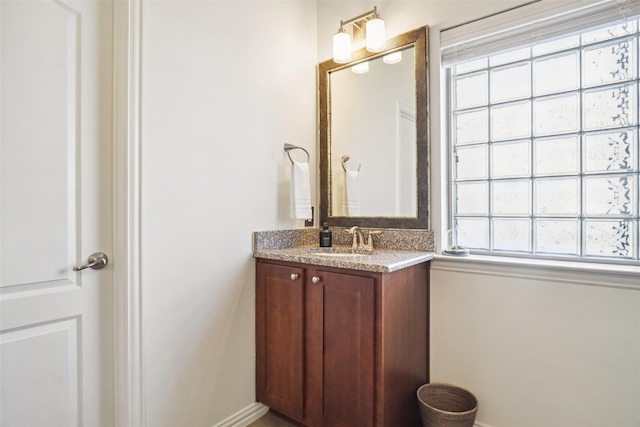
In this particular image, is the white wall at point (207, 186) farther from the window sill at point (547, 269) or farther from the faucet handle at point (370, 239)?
the window sill at point (547, 269)

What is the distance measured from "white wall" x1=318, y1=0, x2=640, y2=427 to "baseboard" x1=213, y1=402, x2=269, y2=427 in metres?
0.98

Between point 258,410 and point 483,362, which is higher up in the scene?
point 483,362

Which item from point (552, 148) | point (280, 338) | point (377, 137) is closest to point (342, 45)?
point (377, 137)

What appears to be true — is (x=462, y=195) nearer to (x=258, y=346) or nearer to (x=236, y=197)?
(x=236, y=197)

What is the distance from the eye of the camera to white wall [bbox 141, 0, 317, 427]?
4.64ft

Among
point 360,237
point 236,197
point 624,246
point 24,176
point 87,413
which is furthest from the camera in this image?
point 360,237

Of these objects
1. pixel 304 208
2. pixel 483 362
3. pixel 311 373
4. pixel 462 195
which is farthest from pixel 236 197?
pixel 483 362

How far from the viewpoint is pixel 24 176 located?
1.16m

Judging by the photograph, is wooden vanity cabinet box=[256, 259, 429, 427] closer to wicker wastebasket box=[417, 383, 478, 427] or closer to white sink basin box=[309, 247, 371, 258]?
wicker wastebasket box=[417, 383, 478, 427]

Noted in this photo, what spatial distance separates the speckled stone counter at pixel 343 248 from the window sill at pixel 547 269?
139 millimetres

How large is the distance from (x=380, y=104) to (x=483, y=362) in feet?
5.10

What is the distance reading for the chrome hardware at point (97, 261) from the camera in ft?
4.29

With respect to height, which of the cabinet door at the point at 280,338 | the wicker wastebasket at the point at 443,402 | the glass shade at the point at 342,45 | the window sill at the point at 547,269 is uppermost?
the glass shade at the point at 342,45

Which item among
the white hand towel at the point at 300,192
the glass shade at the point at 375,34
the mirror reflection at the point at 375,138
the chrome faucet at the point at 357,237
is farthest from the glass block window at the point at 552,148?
the white hand towel at the point at 300,192
